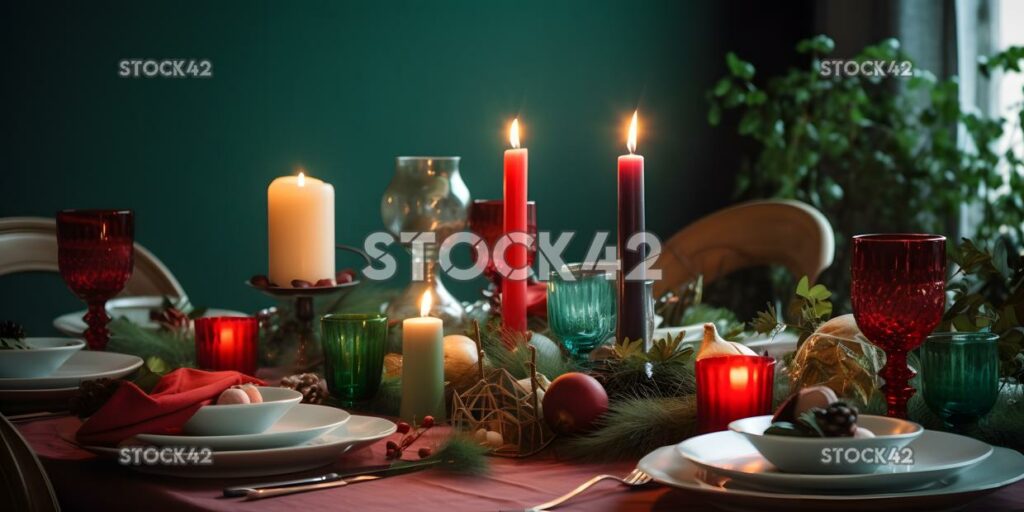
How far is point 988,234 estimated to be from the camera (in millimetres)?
3328

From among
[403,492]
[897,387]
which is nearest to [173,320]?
[403,492]

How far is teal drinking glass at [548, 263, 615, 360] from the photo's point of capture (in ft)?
4.16

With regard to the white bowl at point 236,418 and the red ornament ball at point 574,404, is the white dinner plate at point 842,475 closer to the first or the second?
the red ornament ball at point 574,404

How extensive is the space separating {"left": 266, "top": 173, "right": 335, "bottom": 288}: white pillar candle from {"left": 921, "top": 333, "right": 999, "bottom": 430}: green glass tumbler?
30.0 inches

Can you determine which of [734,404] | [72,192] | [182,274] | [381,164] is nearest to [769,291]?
[381,164]

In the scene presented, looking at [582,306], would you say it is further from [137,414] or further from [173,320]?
[173,320]

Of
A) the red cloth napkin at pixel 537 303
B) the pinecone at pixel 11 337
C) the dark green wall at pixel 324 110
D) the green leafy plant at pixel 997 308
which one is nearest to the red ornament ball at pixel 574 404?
the green leafy plant at pixel 997 308

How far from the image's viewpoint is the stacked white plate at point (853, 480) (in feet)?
2.68

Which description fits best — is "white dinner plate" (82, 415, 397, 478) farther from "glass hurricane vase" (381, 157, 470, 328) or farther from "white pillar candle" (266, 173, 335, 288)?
"glass hurricane vase" (381, 157, 470, 328)

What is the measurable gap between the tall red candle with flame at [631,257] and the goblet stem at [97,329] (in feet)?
2.35

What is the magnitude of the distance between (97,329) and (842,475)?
1.07m

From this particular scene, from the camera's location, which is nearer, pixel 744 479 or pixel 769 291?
pixel 744 479

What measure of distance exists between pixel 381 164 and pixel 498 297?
1.89 m

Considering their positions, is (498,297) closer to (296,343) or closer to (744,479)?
(296,343)
